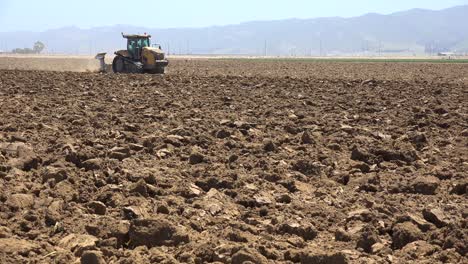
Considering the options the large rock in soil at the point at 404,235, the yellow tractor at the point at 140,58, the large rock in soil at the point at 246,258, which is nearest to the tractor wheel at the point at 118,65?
the yellow tractor at the point at 140,58

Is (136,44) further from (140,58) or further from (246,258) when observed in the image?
(246,258)

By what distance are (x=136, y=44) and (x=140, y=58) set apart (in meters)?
0.82


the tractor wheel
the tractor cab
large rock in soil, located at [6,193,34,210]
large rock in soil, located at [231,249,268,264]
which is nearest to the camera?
large rock in soil, located at [231,249,268,264]

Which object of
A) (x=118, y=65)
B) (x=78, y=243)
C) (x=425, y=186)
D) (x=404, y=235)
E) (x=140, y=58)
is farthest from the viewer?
(x=118, y=65)

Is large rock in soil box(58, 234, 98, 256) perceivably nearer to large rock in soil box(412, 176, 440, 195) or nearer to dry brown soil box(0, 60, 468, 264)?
dry brown soil box(0, 60, 468, 264)

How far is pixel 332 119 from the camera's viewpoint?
12562mm

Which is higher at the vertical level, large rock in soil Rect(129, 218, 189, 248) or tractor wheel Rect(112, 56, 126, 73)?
tractor wheel Rect(112, 56, 126, 73)

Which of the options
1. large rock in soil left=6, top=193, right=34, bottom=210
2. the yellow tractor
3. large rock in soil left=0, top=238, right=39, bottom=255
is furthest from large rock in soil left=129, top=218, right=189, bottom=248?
the yellow tractor

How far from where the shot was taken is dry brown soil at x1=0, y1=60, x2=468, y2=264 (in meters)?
5.32

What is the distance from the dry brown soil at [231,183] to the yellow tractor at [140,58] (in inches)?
586

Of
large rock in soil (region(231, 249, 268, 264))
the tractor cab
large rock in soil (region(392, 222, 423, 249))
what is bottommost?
large rock in soil (region(392, 222, 423, 249))

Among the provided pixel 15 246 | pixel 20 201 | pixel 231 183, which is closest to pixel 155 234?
pixel 15 246

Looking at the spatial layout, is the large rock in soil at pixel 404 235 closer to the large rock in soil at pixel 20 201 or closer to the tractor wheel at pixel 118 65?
the large rock in soil at pixel 20 201

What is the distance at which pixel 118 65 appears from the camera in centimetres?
3045
